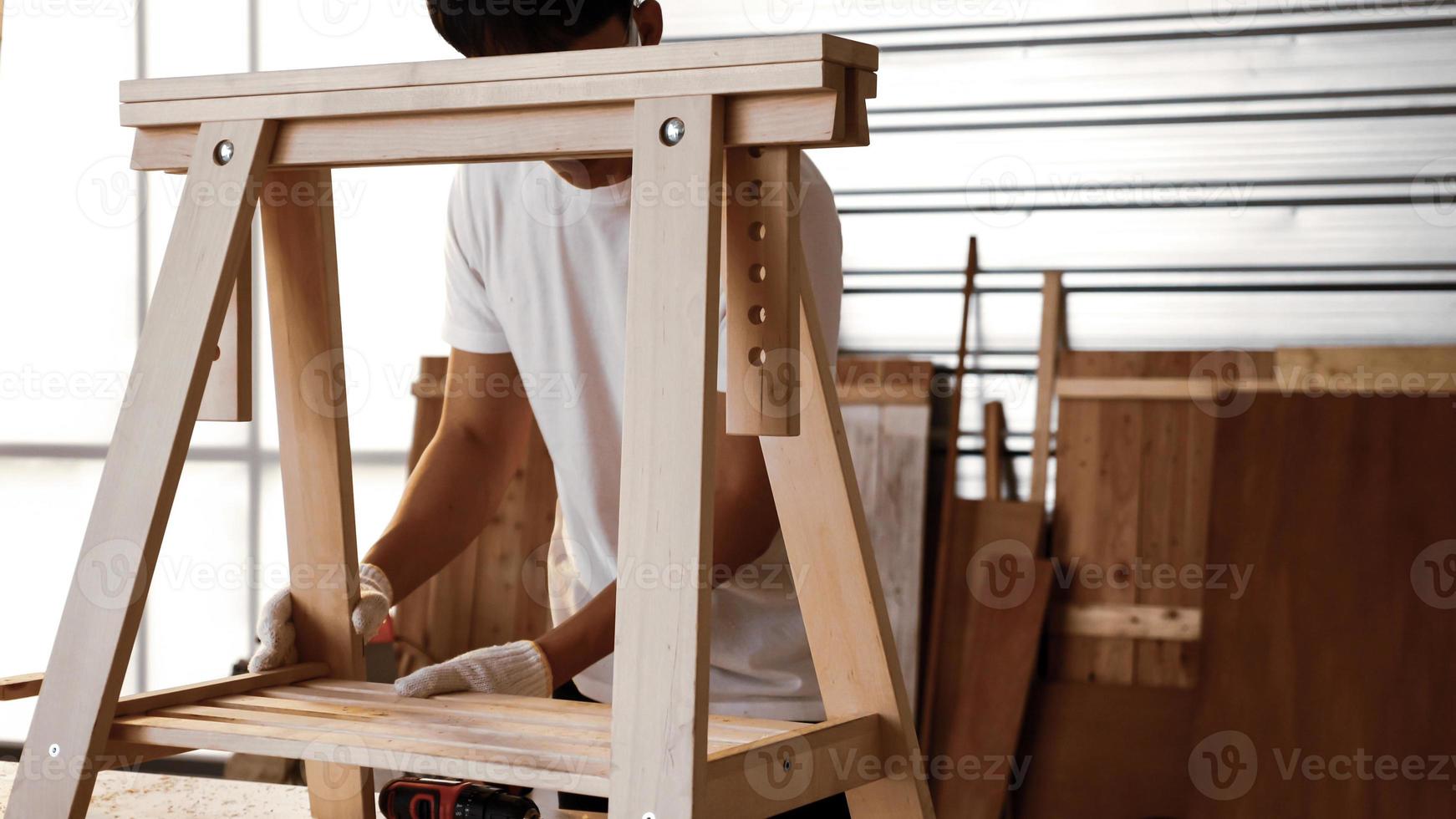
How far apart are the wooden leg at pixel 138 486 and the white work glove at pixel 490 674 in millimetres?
224

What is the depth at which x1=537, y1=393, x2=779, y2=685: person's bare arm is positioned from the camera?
1323 mm

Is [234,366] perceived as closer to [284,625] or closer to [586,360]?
[284,625]

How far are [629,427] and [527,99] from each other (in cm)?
25

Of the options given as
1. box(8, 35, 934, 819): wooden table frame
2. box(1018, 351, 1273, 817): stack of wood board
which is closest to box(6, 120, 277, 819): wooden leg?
box(8, 35, 934, 819): wooden table frame

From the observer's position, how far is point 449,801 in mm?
1040

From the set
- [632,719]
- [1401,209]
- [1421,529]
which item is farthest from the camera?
[1401,209]

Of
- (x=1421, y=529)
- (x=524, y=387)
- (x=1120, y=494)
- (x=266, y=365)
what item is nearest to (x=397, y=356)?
(x=266, y=365)

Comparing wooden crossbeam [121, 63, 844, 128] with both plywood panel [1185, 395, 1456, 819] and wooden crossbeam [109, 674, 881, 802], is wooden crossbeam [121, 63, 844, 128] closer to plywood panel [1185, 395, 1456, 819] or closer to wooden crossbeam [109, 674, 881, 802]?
wooden crossbeam [109, 674, 881, 802]

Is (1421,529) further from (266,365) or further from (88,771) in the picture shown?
(266,365)

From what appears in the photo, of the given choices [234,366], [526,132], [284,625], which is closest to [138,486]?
[234,366]

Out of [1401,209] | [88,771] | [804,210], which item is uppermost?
[1401,209]

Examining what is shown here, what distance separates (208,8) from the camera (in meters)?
4.68

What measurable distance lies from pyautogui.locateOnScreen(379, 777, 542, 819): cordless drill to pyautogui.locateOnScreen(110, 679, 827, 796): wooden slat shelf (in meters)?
0.07

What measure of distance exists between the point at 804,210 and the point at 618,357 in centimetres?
41
